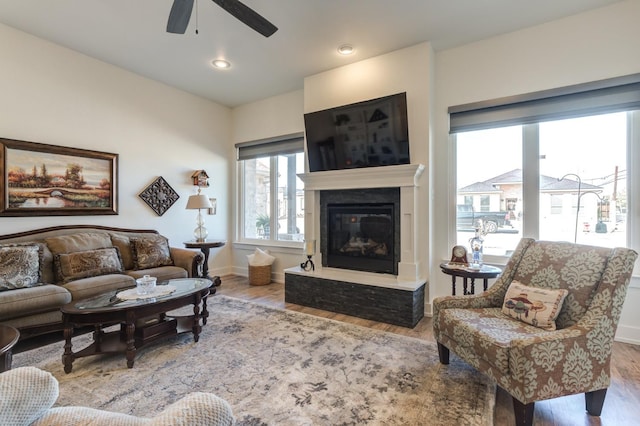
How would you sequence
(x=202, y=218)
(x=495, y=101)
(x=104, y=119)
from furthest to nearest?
(x=202, y=218) < (x=104, y=119) < (x=495, y=101)

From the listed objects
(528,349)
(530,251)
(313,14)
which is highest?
(313,14)

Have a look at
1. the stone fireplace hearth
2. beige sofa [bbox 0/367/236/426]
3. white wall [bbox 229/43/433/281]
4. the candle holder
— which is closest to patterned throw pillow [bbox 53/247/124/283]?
the stone fireplace hearth

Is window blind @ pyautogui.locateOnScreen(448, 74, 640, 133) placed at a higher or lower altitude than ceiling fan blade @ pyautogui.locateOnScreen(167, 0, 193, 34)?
lower

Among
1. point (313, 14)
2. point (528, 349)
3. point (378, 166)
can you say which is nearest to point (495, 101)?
point (378, 166)

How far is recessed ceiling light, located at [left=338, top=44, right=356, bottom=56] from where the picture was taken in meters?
3.37

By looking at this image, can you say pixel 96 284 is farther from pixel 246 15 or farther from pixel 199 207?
pixel 246 15

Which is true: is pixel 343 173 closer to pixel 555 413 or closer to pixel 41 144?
pixel 555 413

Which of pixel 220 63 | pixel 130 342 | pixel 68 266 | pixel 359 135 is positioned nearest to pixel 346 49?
pixel 359 135

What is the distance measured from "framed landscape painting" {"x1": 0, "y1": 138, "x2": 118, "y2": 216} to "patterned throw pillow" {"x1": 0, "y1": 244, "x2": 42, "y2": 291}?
578mm

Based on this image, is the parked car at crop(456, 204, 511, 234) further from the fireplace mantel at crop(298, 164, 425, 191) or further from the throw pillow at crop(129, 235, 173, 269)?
the throw pillow at crop(129, 235, 173, 269)

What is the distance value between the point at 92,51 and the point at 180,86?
114 cm

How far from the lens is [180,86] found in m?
4.52

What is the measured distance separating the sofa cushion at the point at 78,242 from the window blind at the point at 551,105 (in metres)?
4.28

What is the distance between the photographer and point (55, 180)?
11.2 feet
